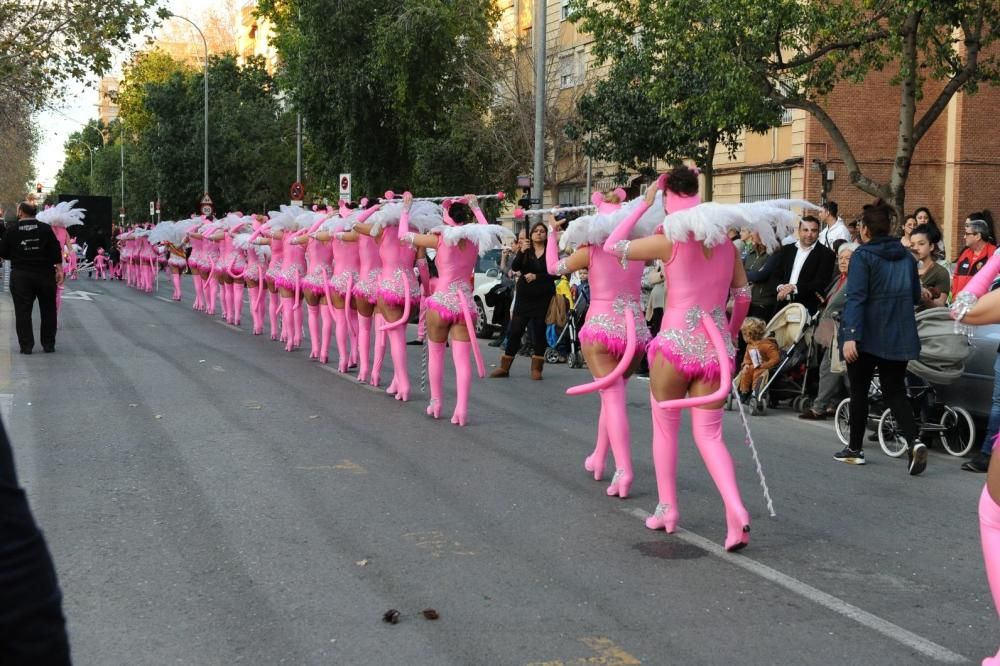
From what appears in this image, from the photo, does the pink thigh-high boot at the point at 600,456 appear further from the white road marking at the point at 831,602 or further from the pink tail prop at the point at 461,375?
the pink tail prop at the point at 461,375

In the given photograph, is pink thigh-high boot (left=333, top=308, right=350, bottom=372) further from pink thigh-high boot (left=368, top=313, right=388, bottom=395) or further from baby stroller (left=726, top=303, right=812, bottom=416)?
baby stroller (left=726, top=303, right=812, bottom=416)

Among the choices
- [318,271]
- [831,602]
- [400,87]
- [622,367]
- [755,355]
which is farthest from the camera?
[400,87]

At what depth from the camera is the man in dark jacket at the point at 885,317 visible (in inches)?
349

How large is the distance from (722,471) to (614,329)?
1.62 metres

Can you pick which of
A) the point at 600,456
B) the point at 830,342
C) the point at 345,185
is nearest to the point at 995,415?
the point at 830,342

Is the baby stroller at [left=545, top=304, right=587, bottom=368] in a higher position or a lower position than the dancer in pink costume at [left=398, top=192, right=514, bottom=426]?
lower

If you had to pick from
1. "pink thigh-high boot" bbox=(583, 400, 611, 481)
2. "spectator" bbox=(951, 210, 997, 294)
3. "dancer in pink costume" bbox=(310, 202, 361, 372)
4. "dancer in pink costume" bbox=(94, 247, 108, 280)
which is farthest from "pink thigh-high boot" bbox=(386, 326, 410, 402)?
"dancer in pink costume" bbox=(94, 247, 108, 280)

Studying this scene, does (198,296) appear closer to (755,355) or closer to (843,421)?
(755,355)

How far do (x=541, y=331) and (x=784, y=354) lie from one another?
13.0ft

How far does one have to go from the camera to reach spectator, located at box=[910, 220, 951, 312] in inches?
428

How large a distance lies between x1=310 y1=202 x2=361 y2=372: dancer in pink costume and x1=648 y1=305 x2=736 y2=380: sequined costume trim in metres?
7.51

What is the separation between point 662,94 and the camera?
21406 mm

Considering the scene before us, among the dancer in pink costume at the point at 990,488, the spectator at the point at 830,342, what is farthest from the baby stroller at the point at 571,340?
the dancer in pink costume at the point at 990,488

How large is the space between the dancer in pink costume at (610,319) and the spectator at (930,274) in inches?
154
